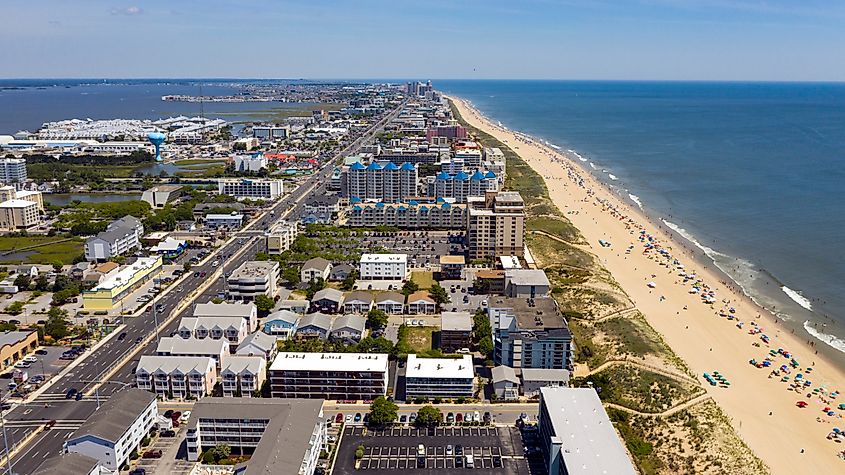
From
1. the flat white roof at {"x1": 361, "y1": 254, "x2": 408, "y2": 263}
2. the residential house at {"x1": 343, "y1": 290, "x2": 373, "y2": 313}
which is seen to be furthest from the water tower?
the residential house at {"x1": 343, "y1": 290, "x2": 373, "y2": 313}

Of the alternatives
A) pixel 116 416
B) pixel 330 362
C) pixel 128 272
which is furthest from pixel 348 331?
pixel 128 272

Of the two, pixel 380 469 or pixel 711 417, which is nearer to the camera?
pixel 380 469

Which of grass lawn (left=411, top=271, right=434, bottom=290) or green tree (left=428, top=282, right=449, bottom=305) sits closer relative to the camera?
green tree (left=428, top=282, right=449, bottom=305)

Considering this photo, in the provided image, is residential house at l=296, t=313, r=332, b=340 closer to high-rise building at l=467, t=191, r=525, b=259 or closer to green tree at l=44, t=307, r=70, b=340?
green tree at l=44, t=307, r=70, b=340

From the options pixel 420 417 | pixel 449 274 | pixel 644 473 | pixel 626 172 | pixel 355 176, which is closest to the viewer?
pixel 644 473

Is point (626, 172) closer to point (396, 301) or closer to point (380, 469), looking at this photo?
point (396, 301)

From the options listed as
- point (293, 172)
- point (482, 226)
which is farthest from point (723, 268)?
point (293, 172)
